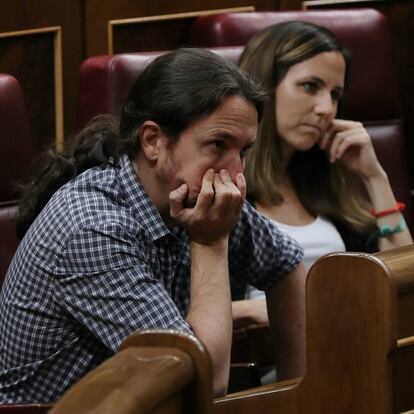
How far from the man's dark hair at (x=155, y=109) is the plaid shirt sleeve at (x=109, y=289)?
0.16 meters

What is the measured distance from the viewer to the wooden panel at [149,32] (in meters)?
2.45

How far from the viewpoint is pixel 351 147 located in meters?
2.11

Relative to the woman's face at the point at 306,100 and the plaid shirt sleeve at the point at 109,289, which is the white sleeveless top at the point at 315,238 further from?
the plaid shirt sleeve at the point at 109,289

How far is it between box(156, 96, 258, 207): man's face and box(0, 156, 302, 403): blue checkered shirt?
0.14ft

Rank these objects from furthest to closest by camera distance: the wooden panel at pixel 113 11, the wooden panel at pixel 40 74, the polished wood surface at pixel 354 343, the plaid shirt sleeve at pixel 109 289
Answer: the wooden panel at pixel 113 11, the wooden panel at pixel 40 74, the plaid shirt sleeve at pixel 109 289, the polished wood surface at pixel 354 343

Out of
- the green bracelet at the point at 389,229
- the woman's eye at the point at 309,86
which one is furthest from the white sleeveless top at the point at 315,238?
the woman's eye at the point at 309,86

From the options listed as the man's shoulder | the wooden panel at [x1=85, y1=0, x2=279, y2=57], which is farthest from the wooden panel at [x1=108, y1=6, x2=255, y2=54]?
the man's shoulder

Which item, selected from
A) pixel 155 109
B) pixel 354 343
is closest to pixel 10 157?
pixel 155 109

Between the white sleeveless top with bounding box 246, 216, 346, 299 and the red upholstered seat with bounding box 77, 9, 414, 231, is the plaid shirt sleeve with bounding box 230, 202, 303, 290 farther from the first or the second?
the red upholstered seat with bounding box 77, 9, 414, 231

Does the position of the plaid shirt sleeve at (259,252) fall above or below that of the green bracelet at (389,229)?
above

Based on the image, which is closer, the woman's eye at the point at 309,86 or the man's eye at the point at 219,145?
the man's eye at the point at 219,145

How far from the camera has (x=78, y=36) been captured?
2.41 meters

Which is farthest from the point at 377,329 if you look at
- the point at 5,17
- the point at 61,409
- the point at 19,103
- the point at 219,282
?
the point at 5,17

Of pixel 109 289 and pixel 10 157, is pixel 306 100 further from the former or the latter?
pixel 109 289
